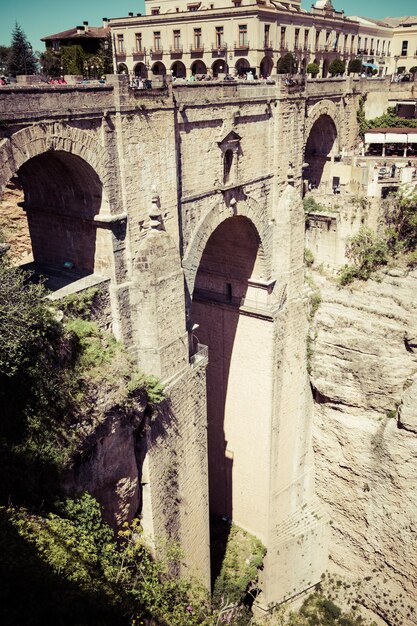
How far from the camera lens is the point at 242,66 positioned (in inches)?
1260

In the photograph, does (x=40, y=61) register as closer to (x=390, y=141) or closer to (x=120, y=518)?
(x=390, y=141)

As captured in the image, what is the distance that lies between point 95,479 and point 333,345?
385 inches

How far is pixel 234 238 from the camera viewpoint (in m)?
16.3

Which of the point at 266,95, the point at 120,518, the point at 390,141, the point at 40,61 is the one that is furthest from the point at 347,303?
the point at 40,61

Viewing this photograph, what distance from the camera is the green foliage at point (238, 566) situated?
1628 cm

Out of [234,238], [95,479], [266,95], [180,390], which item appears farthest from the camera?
[234,238]

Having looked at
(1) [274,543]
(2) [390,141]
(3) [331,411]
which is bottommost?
(1) [274,543]

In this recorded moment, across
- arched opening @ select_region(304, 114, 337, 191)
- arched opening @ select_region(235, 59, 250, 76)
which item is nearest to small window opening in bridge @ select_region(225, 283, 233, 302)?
arched opening @ select_region(304, 114, 337, 191)

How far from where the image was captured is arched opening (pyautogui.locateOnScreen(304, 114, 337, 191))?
21.0 m

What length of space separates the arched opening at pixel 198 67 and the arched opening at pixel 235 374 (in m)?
20.3

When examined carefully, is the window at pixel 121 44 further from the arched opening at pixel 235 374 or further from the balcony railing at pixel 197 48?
the arched opening at pixel 235 374

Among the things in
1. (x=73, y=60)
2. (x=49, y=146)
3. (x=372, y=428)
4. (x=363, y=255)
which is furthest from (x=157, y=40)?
(x=49, y=146)

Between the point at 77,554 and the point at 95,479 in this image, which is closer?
the point at 77,554

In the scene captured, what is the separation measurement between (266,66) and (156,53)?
688 centimetres
